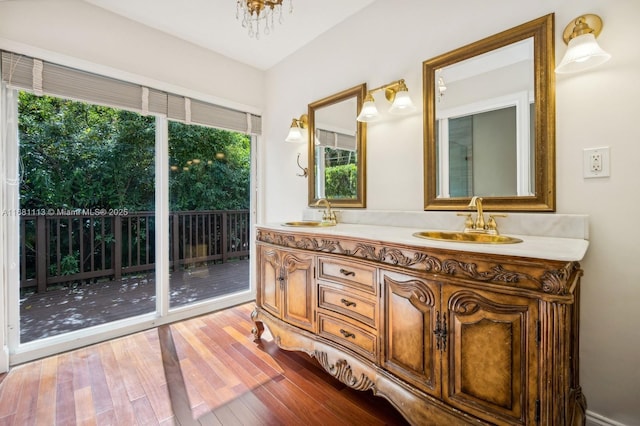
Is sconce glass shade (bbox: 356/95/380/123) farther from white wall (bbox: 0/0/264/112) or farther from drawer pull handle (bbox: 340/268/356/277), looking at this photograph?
white wall (bbox: 0/0/264/112)

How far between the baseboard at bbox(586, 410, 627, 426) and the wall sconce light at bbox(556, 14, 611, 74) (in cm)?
157

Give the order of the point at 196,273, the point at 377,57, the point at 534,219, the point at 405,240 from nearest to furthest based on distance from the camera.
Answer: the point at 405,240
the point at 534,219
the point at 377,57
the point at 196,273

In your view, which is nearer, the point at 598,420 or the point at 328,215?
the point at 598,420

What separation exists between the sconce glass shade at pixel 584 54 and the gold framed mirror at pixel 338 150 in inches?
47.6

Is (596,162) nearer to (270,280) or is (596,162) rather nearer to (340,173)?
(340,173)

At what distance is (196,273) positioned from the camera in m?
2.92

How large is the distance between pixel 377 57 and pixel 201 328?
2615mm

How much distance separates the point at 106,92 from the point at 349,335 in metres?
2.48

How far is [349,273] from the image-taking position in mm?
1570

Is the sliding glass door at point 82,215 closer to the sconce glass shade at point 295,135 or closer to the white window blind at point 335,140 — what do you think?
the sconce glass shade at point 295,135

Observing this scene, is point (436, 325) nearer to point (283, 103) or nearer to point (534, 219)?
point (534, 219)

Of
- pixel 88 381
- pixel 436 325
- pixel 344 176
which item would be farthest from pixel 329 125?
pixel 88 381

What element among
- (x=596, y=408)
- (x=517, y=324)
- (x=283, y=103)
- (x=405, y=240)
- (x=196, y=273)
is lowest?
(x=596, y=408)

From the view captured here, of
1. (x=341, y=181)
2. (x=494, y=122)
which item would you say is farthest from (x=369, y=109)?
(x=494, y=122)
